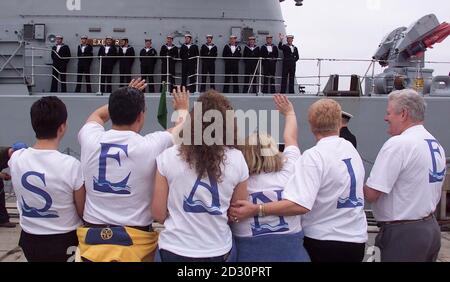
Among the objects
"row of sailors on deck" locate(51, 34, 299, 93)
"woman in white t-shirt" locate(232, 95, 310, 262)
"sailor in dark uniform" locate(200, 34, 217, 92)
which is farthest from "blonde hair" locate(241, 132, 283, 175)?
"sailor in dark uniform" locate(200, 34, 217, 92)

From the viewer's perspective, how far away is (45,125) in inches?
113

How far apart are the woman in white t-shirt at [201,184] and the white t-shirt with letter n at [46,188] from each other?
0.57 m

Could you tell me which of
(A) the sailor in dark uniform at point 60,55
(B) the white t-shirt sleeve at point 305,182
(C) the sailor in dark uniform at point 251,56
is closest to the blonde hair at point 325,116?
(B) the white t-shirt sleeve at point 305,182

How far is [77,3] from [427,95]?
751 cm

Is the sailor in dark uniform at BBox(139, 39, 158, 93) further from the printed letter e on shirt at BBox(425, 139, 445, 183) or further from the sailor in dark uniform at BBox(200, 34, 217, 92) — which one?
the printed letter e on shirt at BBox(425, 139, 445, 183)

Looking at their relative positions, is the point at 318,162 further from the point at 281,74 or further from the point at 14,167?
the point at 281,74

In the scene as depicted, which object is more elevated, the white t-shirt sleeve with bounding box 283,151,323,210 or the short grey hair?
the short grey hair

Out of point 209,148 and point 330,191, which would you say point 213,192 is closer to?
point 209,148

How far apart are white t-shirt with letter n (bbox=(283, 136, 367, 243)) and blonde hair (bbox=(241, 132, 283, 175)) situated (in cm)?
13

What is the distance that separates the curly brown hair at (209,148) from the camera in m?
2.57

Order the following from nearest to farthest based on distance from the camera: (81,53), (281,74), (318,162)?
(318,162)
(81,53)
(281,74)

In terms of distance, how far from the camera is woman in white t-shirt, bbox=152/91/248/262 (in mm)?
2582

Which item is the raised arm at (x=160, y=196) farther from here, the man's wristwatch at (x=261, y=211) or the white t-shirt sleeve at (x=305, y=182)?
the white t-shirt sleeve at (x=305, y=182)
